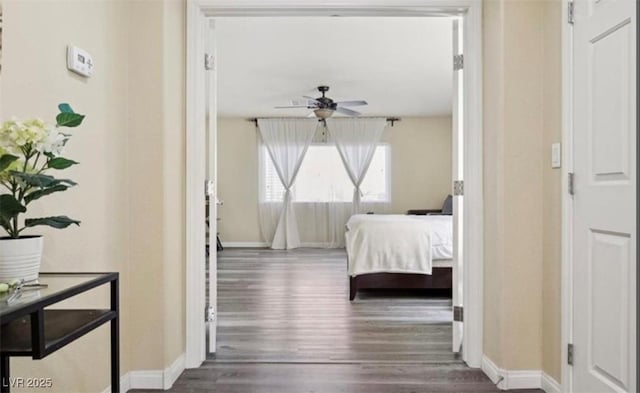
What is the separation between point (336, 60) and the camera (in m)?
4.50

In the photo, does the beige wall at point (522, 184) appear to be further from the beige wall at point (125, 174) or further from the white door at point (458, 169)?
the beige wall at point (125, 174)

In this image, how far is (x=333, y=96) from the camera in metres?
6.11

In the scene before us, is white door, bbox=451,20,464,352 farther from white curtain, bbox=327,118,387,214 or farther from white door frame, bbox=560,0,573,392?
white curtain, bbox=327,118,387,214

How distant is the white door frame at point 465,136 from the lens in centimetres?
232

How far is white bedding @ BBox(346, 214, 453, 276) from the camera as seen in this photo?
3.85m

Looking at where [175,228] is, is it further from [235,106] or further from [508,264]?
[235,106]

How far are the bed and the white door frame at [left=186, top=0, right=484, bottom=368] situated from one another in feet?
4.87

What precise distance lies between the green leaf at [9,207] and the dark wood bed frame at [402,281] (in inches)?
120

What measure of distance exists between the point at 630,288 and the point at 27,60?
228cm

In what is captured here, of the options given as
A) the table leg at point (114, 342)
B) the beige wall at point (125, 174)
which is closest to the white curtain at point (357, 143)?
the beige wall at point (125, 174)

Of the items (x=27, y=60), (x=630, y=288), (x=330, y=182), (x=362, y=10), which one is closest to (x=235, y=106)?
(x=330, y=182)

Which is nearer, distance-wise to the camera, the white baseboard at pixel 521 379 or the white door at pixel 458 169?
the white baseboard at pixel 521 379

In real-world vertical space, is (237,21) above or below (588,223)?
above

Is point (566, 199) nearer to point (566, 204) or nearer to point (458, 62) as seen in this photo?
point (566, 204)
